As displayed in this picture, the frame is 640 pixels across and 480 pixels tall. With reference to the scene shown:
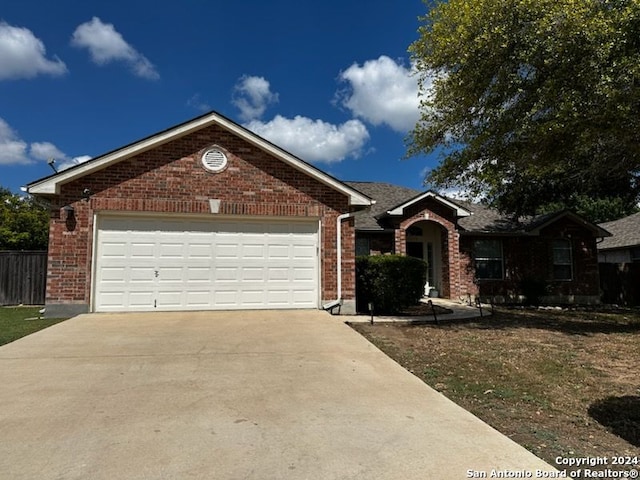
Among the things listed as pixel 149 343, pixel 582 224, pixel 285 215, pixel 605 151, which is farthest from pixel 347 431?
pixel 582 224

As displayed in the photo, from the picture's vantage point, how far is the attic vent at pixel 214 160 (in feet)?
35.6

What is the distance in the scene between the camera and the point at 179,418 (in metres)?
4.10

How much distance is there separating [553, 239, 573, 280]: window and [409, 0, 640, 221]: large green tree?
223 inches

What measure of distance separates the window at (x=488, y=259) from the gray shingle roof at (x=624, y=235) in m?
8.51

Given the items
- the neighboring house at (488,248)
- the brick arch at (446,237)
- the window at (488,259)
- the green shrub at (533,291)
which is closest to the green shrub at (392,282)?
the brick arch at (446,237)

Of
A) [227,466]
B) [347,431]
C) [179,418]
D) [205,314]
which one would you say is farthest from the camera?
[205,314]

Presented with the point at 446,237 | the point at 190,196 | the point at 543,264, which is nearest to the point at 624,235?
the point at 543,264

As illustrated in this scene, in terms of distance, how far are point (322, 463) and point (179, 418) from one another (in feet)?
5.16

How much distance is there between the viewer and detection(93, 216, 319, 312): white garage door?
10.3m

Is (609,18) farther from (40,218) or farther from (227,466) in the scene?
(40,218)

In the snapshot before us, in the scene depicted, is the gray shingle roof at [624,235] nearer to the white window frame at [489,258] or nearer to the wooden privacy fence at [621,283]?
the wooden privacy fence at [621,283]

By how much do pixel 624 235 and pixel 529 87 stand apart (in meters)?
17.8

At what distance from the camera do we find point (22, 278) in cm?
1461

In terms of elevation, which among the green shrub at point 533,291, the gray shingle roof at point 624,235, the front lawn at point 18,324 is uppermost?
the gray shingle roof at point 624,235
